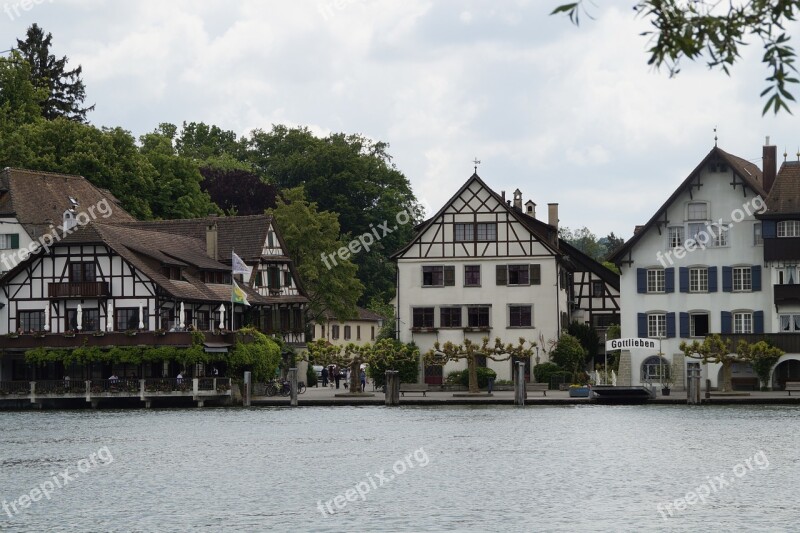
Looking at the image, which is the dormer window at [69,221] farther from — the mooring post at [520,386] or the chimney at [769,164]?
the chimney at [769,164]

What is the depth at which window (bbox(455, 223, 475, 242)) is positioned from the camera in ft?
290

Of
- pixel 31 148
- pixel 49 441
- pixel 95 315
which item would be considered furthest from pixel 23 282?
pixel 49 441

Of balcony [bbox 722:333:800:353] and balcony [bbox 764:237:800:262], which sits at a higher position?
balcony [bbox 764:237:800:262]

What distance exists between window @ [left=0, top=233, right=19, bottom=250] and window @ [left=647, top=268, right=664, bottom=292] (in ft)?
121

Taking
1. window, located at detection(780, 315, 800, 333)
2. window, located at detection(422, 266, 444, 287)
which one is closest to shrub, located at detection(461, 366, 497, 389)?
window, located at detection(422, 266, 444, 287)

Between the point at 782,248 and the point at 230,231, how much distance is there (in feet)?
111

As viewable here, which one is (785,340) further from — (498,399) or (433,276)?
(433,276)

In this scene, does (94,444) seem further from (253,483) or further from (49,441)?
(253,483)

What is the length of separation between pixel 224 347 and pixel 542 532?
47.7m

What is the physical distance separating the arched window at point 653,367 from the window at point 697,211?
26.2 ft

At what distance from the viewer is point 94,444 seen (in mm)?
52938

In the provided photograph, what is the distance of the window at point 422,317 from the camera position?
292 feet

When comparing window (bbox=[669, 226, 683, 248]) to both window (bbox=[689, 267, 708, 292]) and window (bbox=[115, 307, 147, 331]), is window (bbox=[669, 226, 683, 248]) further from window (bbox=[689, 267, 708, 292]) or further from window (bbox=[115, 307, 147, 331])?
window (bbox=[115, 307, 147, 331])

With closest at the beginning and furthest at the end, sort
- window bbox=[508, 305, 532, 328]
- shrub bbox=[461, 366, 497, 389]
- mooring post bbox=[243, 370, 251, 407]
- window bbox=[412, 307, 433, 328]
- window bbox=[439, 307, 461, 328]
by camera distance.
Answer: mooring post bbox=[243, 370, 251, 407] < shrub bbox=[461, 366, 497, 389] < window bbox=[508, 305, 532, 328] < window bbox=[439, 307, 461, 328] < window bbox=[412, 307, 433, 328]
